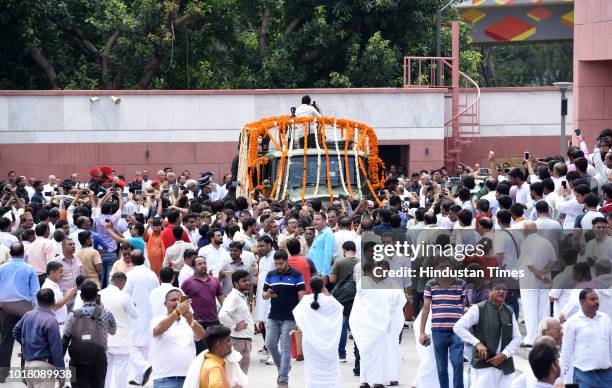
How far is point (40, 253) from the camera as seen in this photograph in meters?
18.3

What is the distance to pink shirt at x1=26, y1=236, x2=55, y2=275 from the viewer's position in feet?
60.1

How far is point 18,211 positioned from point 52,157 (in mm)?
12691

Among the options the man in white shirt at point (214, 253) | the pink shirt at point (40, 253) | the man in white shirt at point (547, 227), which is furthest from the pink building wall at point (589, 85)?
the pink shirt at point (40, 253)

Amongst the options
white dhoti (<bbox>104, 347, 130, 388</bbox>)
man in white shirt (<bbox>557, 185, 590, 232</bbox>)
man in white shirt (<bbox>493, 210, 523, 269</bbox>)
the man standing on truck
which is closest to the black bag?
man in white shirt (<bbox>493, 210, 523, 269</bbox>)

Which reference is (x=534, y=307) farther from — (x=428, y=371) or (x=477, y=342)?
(x=477, y=342)

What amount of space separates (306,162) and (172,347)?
1295 cm

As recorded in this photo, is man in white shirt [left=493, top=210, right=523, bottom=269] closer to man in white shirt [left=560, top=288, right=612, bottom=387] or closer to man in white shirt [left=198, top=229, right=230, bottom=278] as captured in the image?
man in white shirt [left=560, top=288, right=612, bottom=387]

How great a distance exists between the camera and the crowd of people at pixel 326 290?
13.1m

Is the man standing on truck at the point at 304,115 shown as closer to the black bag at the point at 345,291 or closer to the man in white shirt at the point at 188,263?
the black bag at the point at 345,291

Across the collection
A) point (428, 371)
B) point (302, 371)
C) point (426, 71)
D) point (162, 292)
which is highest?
point (426, 71)

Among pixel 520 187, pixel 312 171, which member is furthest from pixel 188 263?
pixel 312 171

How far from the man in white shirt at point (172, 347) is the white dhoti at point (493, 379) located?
2851mm

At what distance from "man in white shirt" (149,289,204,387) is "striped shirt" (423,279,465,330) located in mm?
2683

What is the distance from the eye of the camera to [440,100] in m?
36.2
